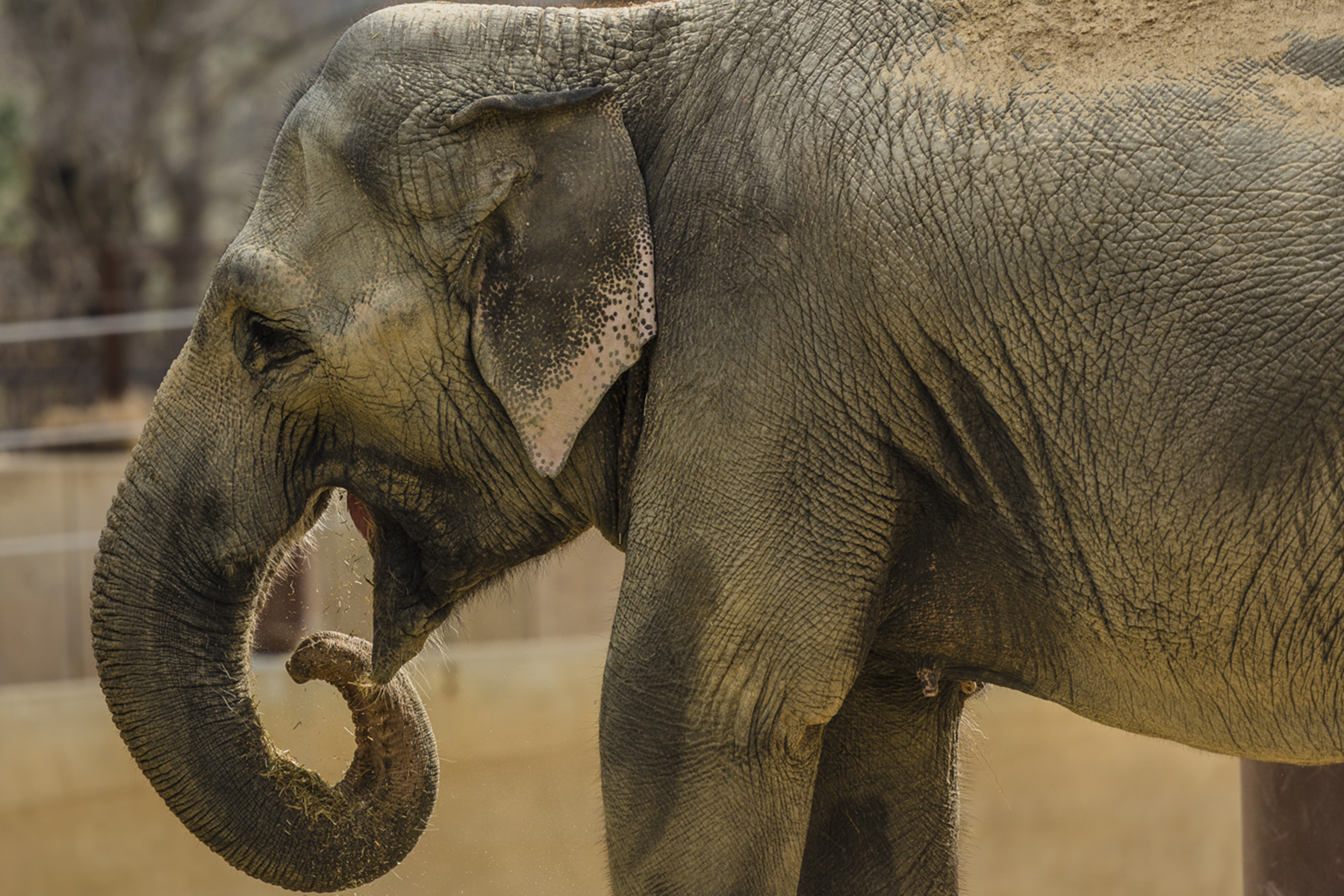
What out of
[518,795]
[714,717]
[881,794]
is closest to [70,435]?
[518,795]

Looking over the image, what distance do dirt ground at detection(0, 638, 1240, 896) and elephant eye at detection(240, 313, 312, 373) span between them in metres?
3.03

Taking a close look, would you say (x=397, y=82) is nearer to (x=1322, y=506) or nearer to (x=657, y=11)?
(x=657, y=11)

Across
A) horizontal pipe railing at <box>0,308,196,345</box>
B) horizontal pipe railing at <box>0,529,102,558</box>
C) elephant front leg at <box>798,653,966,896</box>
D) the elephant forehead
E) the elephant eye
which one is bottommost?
horizontal pipe railing at <box>0,529,102,558</box>


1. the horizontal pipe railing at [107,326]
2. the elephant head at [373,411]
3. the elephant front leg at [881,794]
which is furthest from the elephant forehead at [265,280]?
the horizontal pipe railing at [107,326]

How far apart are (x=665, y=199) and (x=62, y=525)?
697 cm

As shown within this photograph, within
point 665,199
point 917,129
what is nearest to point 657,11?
point 665,199

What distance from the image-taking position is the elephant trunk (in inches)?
101

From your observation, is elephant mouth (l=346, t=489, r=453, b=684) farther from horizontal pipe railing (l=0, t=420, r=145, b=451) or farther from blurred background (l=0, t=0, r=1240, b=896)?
horizontal pipe railing (l=0, t=420, r=145, b=451)

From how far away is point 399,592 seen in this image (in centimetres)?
268

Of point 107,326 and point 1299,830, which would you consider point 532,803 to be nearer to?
point 1299,830

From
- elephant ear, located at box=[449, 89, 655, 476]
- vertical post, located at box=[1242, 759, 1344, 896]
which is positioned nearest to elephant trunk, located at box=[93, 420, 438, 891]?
elephant ear, located at box=[449, 89, 655, 476]

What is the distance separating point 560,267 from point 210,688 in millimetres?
972

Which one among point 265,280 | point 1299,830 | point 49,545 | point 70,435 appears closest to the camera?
point 265,280

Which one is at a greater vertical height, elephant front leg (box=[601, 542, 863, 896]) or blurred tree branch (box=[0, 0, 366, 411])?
elephant front leg (box=[601, 542, 863, 896])
